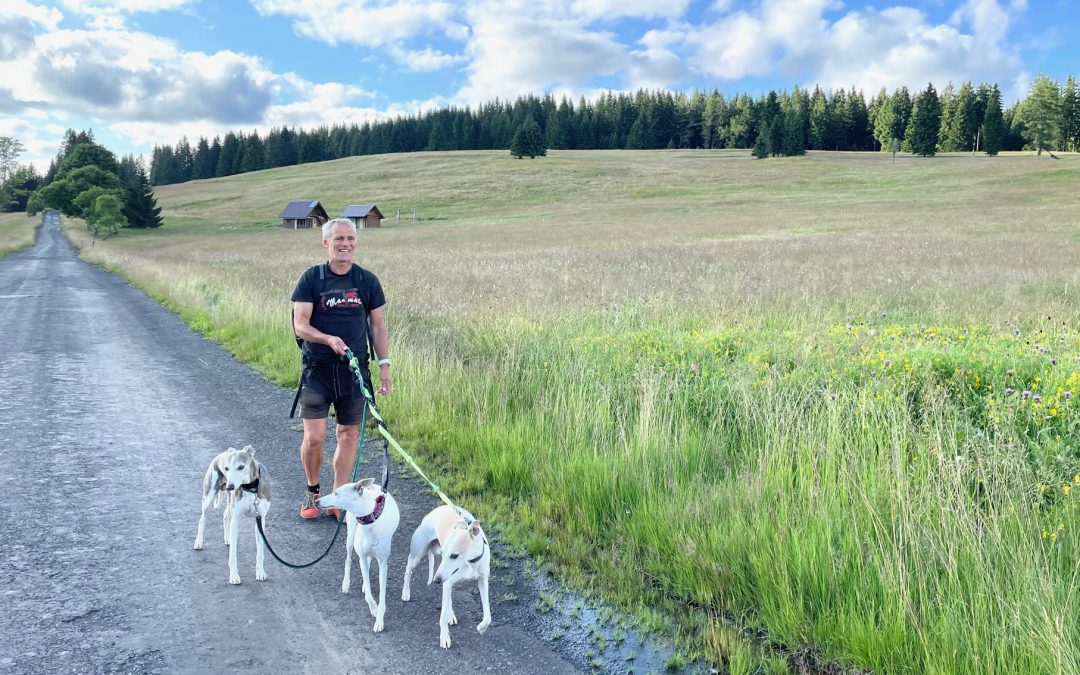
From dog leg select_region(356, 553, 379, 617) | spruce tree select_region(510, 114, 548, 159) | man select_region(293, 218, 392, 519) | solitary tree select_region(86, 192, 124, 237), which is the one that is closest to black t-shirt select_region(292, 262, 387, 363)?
man select_region(293, 218, 392, 519)

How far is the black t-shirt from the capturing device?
5.14 m

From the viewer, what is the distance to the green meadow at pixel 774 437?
3.45m

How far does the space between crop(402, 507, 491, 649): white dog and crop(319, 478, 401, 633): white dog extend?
200 mm

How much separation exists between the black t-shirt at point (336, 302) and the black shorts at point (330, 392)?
0.34 feet

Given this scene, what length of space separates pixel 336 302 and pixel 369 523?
6.36 ft

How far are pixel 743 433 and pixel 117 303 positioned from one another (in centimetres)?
1980

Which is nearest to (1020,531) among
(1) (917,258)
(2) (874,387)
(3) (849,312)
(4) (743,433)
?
(4) (743,433)

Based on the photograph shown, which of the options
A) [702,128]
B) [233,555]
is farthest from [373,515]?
[702,128]

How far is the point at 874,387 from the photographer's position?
20.6 ft

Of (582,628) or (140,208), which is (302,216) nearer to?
(140,208)

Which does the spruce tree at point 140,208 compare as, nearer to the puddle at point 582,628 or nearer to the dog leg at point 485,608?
the puddle at point 582,628

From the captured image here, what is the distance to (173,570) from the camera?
439 centimetres

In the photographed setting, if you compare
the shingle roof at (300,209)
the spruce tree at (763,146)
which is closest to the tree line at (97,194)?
the shingle roof at (300,209)

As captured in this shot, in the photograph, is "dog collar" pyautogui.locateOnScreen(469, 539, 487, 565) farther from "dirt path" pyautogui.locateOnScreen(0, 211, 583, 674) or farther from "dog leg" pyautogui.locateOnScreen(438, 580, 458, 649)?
"dirt path" pyautogui.locateOnScreen(0, 211, 583, 674)
